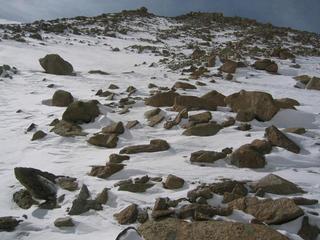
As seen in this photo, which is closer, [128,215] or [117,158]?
[128,215]

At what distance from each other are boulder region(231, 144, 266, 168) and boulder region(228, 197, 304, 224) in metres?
1.49

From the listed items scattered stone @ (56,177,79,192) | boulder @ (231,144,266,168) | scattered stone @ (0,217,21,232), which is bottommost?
scattered stone @ (0,217,21,232)

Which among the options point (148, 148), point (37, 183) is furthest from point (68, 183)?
point (148, 148)

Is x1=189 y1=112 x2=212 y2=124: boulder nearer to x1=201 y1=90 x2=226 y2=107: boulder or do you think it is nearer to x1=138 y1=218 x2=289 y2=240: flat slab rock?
x1=201 y1=90 x2=226 y2=107: boulder

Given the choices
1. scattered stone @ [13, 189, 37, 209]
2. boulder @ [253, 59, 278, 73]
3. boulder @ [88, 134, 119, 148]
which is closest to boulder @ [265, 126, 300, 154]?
boulder @ [88, 134, 119, 148]

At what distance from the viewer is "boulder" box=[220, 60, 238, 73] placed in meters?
16.5

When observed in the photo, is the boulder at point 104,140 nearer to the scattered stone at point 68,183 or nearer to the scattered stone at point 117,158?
the scattered stone at point 117,158

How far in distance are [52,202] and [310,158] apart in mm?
4679

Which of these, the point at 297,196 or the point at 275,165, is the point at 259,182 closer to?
the point at 297,196

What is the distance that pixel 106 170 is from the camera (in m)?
7.62

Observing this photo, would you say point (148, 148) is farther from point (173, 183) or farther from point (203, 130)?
point (173, 183)

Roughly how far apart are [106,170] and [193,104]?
4.07m

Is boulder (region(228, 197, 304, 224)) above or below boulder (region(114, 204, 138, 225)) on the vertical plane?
above

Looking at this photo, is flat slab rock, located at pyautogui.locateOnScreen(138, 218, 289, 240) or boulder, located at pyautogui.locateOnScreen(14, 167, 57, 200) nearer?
flat slab rock, located at pyautogui.locateOnScreen(138, 218, 289, 240)
